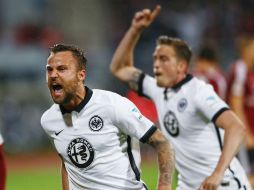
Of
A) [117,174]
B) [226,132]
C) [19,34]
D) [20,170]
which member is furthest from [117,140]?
[19,34]

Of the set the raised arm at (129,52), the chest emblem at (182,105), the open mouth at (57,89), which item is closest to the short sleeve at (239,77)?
the raised arm at (129,52)

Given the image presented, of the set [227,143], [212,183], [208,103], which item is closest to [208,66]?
[208,103]

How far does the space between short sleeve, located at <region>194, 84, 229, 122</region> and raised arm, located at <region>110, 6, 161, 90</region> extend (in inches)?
41.2

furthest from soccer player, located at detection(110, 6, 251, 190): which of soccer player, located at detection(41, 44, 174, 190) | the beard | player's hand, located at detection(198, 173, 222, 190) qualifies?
the beard

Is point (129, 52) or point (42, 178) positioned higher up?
point (129, 52)

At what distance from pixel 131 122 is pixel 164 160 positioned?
0.34 metres

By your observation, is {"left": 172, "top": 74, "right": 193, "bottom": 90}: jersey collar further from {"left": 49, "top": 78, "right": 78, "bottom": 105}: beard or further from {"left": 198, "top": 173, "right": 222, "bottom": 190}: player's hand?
{"left": 49, "top": 78, "right": 78, "bottom": 105}: beard

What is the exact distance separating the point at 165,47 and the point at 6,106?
39.6 ft

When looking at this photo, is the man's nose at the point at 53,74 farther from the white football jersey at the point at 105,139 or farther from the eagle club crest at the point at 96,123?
the eagle club crest at the point at 96,123

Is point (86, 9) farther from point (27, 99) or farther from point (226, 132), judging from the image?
point (226, 132)

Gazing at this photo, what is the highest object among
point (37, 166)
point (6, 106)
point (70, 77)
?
point (70, 77)

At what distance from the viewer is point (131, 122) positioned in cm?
498

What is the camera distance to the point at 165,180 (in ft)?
Answer: 16.3

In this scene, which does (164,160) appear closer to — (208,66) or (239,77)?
(208,66)
